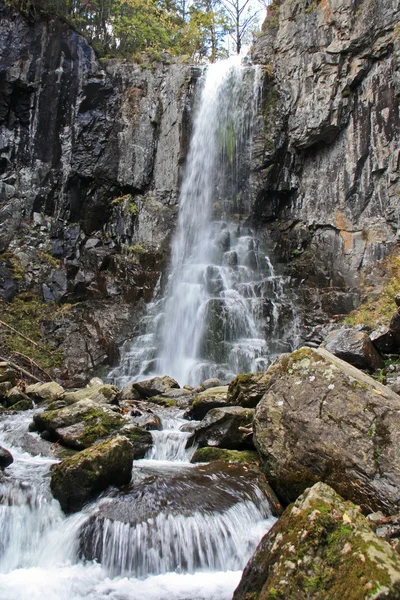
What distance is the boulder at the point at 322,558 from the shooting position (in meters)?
2.22

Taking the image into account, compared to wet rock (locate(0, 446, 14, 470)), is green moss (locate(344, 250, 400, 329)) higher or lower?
higher

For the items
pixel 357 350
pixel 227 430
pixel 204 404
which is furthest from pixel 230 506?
pixel 357 350

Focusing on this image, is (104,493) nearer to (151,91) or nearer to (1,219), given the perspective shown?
(1,219)

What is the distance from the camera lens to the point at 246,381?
7816mm

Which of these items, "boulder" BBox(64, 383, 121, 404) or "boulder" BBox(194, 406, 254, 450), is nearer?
"boulder" BBox(194, 406, 254, 450)

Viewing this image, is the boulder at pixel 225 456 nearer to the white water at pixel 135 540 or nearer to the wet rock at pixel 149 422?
the white water at pixel 135 540

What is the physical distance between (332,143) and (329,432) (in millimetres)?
16676

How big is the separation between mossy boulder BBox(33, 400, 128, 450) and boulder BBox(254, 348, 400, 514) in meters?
2.66

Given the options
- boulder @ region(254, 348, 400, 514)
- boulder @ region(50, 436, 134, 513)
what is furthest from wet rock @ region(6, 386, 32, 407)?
boulder @ region(254, 348, 400, 514)

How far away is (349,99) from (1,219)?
15.6 meters

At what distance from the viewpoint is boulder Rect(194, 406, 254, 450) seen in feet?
20.7

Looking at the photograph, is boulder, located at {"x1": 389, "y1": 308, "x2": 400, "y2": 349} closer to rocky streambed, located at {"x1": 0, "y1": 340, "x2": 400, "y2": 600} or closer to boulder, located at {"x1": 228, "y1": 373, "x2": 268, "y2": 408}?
boulder, located at {"x1": 228, "y1": 373, "x2": 268, "y2": 408}

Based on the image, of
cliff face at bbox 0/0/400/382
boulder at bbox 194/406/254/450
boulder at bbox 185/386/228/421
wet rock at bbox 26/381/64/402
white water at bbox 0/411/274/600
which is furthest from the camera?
cliff face at bbox 0/0/400/382

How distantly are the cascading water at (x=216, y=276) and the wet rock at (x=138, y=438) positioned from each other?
6967 mm
